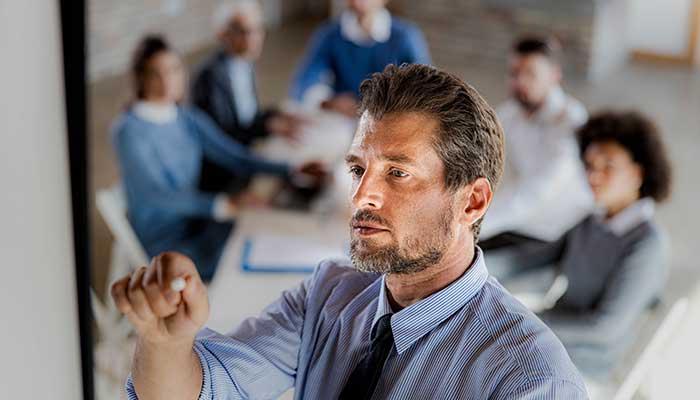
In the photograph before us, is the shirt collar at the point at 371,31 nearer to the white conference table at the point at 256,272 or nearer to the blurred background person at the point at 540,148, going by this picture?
the blurred background person at the point at 540,148

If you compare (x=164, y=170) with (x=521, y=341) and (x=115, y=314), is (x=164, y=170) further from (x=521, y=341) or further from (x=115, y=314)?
(x=521, y=341)

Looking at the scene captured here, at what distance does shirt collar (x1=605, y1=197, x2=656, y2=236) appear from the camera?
193 centimetres

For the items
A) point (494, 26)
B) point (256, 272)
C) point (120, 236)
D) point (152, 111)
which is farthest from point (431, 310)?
point (494, 26)

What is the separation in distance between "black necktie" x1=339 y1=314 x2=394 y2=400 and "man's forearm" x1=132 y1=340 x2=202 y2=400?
158 millimetres

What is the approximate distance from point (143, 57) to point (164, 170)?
12.5 inches

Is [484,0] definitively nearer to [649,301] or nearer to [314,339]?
[649,301]

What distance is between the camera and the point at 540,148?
8.59ft

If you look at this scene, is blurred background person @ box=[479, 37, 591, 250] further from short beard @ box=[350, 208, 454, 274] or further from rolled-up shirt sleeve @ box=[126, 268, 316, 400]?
short beard @ box=[350, 208, 454, 274]

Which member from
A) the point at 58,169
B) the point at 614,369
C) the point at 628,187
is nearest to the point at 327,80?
the point at 628,187

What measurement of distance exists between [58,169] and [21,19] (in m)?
0.19

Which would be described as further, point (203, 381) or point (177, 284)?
point (203, 381)

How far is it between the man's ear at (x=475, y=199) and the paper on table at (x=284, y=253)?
1125 millimetres

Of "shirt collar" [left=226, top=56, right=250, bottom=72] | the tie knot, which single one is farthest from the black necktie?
"shirt collar" [left=226, top=56, right=250, bottom=72]

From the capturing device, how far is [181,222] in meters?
2.62
